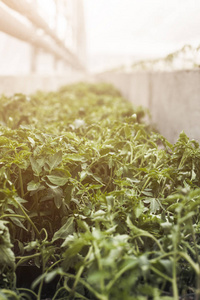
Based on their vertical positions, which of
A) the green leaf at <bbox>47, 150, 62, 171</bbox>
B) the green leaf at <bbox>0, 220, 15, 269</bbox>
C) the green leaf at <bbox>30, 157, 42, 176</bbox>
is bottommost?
the green leaf at <bbox>0, 220, 15, 269</bbox>

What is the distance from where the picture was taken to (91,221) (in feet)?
3.77

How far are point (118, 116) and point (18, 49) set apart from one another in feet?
23.7

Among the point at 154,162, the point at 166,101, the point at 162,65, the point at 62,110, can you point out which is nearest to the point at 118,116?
the point at 166,101

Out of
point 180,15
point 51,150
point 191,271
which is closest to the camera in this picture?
point 191,271

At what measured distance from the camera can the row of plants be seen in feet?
2.57

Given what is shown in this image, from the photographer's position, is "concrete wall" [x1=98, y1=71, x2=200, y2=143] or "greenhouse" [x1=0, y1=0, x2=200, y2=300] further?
"concrete wall" [x1=98, y1=71, x2=200, y2=143]

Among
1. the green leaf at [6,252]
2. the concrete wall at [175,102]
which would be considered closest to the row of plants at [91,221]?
the green leaf at [6,252]

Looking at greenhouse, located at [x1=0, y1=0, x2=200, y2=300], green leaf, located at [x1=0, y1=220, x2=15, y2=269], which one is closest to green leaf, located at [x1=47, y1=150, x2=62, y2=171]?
greenhouse, located at [x1=0, y1=0, x2=200, y2=300]

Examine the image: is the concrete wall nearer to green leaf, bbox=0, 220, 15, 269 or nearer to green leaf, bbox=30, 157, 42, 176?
green leaf, bbox=30, 157, 42, 176

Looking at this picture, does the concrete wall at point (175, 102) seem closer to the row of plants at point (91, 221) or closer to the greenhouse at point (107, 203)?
the greenhouse at point (107, 203)

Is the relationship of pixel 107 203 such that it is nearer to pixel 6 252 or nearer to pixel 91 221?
pixel 91 221

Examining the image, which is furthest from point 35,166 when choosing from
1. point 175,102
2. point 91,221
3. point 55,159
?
point 175,102

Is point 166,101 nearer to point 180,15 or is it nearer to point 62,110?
point 180,15

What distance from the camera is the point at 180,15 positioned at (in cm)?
288
